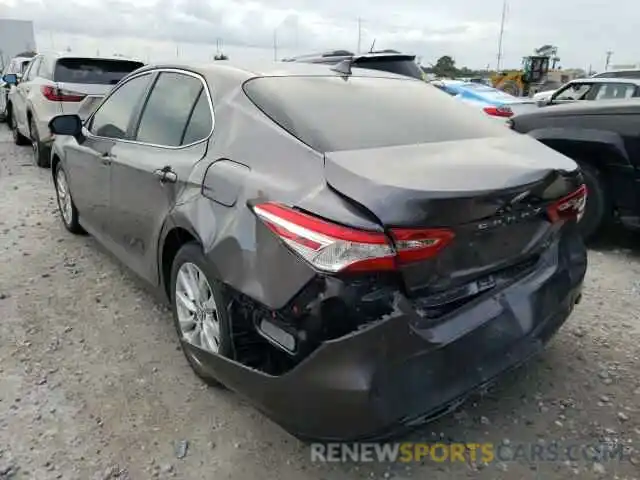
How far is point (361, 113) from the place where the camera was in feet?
8.79

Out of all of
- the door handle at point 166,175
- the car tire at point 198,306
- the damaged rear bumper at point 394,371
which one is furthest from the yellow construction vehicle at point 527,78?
the damaged rear bumper at point 394,371

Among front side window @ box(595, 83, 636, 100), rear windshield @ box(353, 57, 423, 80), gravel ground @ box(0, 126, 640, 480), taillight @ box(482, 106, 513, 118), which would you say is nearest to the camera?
gravel ground @ box(0, 126, 640, 480)

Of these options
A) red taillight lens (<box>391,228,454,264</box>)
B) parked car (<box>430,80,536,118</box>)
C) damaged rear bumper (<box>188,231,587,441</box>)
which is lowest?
damaged rear bumper (<box>188,231,587,441</box>)

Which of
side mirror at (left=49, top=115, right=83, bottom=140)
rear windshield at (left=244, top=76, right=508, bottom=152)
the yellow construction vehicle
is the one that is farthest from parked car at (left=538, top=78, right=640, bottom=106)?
the yellow construction vehicle

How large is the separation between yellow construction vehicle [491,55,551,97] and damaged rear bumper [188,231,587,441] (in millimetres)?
24702

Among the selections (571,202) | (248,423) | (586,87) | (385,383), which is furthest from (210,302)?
(586,87)

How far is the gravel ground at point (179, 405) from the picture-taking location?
92.4 inches

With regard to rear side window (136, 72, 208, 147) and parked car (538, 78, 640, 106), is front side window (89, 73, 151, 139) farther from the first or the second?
parked car (538, 78, 640, 106)

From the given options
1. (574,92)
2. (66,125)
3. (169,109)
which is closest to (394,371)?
(169,109)

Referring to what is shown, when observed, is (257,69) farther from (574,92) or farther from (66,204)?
(574,92)

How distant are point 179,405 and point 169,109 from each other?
5.30ft

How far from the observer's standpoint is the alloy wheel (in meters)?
2.59

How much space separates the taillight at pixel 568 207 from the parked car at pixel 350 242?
12 mm

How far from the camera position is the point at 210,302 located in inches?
102
